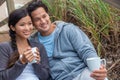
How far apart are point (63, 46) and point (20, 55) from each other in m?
0.47

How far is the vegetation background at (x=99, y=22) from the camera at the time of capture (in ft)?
15.5

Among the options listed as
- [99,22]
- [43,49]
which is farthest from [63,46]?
[99,22]

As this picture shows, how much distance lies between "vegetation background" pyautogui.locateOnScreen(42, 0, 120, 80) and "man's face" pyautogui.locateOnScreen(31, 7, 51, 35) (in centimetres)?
125

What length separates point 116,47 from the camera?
4.79m

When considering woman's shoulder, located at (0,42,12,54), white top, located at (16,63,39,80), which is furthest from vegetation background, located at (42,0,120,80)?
woman's shoulder, located at (0,42,12,54)

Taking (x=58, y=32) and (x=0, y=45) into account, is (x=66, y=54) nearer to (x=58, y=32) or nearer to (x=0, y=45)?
(x=58, y=32)

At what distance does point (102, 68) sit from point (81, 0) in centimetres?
219

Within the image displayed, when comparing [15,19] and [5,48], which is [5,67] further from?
[15,19]

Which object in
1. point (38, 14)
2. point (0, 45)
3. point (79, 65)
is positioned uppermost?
point (38, 14)

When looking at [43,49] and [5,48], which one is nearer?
[5,48]

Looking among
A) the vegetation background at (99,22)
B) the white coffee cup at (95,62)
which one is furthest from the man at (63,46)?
the vegetation background at (99,22)

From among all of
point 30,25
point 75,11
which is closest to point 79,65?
point 30,25

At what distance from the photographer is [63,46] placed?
141 inches

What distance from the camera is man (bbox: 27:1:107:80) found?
136 inches
